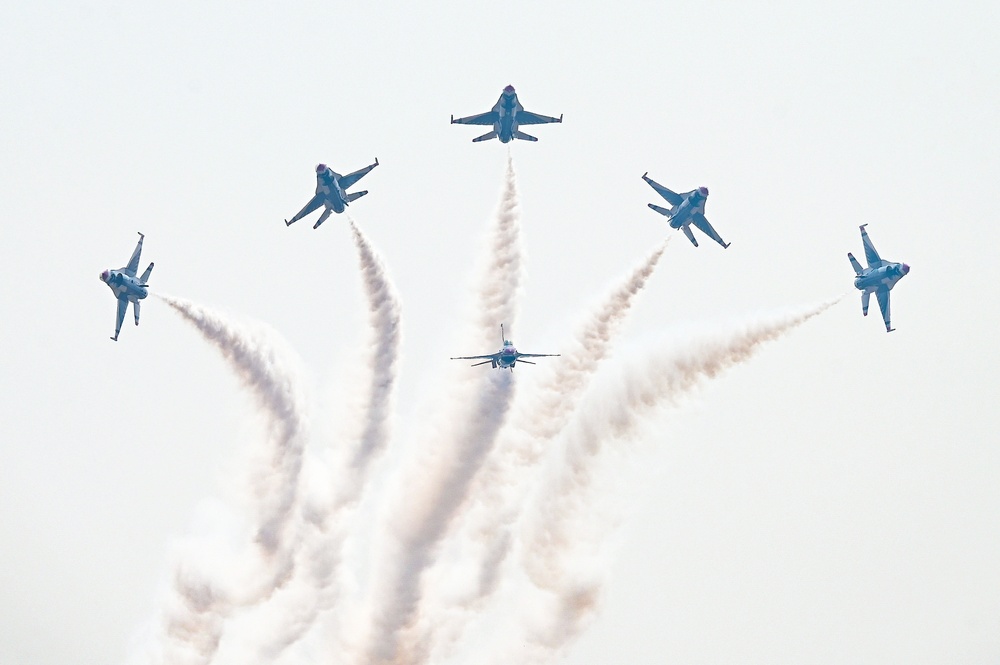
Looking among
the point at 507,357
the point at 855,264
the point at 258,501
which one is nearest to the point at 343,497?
the point at 258,501

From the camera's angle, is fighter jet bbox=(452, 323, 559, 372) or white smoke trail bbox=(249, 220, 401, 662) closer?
fighter jet bbox=(452, 323, 559, 372)

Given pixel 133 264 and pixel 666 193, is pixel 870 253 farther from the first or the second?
pixel 133 264

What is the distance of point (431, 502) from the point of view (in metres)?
78.5

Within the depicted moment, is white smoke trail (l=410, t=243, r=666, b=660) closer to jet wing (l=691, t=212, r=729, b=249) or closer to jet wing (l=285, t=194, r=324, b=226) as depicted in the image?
jet wing (l=691, t=212, r=729, b=249)

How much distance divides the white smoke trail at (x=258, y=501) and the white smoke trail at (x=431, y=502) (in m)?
5.92

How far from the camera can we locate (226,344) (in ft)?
253

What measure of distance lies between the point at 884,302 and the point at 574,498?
2031 centimetres

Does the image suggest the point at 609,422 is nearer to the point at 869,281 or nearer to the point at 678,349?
the point at 678,349

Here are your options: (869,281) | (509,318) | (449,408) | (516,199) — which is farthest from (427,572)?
(869,281)

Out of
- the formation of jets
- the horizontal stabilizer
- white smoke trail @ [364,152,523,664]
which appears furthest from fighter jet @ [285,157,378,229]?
white smoke trail @ [364,152,523,664]

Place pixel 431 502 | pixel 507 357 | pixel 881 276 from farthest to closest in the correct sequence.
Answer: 1. pixel 881 276
2. pixel 431 502
3. pixel 507 357

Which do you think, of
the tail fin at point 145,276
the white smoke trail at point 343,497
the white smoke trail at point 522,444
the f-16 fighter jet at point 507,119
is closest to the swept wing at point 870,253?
the white smoke trail at point 522,444

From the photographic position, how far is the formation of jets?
77.3 metres

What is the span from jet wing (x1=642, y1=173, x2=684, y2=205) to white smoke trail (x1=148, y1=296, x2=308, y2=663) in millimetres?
21567
